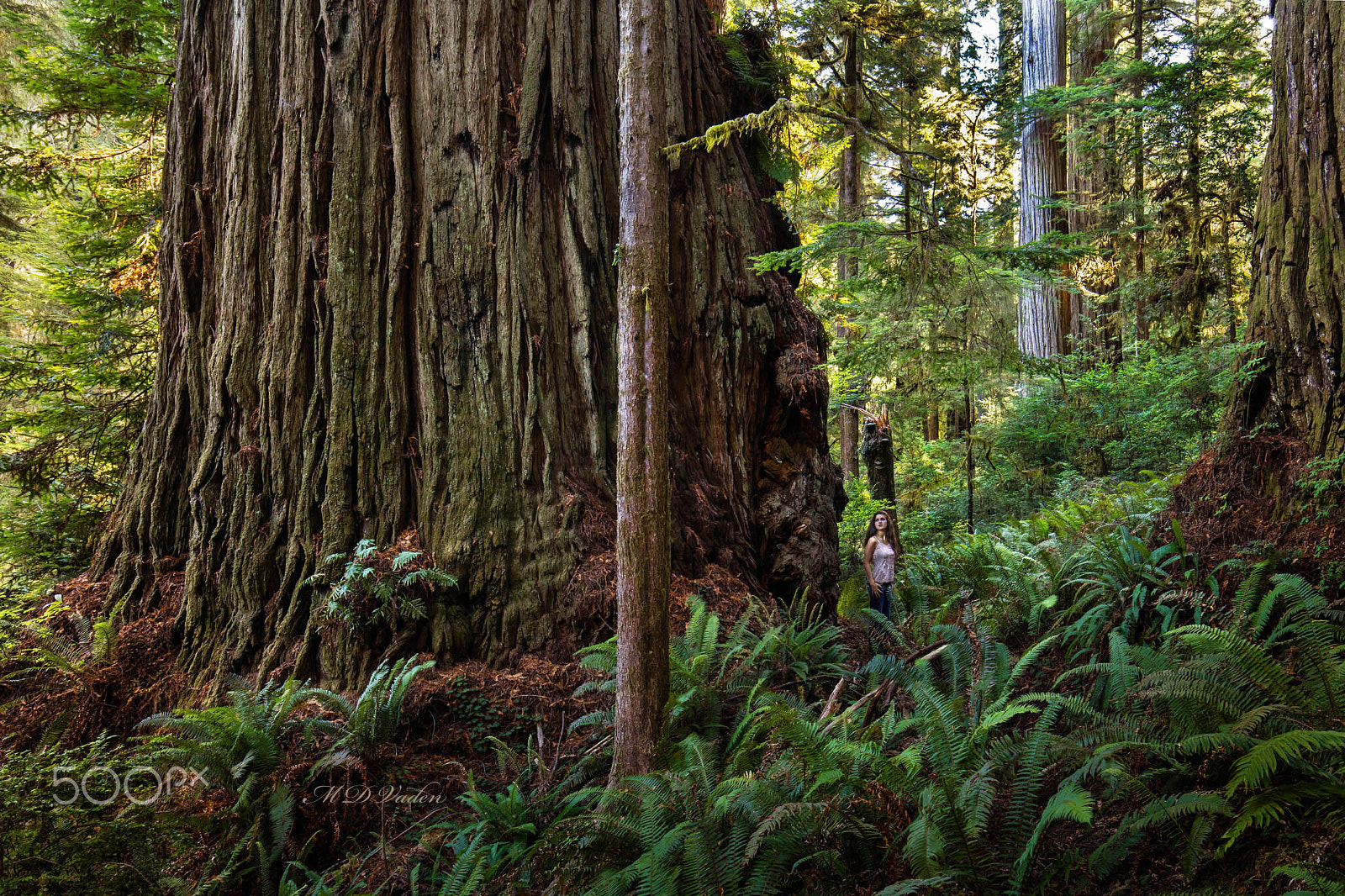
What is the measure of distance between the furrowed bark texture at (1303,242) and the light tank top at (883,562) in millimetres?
3027

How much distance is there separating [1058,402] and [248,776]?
10.8m

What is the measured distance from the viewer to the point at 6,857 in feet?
7.45

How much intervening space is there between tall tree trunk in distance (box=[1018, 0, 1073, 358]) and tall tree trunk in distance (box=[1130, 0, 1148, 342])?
1136mm

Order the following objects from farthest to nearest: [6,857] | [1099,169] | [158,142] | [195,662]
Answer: [1099,169] < [158,142] < [195,662] < [6,857]

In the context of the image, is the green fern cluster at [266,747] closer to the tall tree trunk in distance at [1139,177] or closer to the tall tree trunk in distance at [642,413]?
the tall tree trunk in distance at [642,413]

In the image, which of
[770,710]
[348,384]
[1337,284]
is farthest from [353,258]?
[1337,284]

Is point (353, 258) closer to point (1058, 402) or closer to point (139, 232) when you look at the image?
point (139, 232)

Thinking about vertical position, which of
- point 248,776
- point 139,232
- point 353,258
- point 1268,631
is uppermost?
point 139,232

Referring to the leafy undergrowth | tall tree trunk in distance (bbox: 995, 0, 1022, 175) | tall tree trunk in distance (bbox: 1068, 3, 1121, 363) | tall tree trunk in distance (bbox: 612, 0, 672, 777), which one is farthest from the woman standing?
tall tree trunk in distance (bbox: 995, 0, 1022, 175)

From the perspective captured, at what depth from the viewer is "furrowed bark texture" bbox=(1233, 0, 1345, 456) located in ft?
12.3

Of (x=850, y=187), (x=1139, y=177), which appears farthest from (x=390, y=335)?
(x=1139, y=177)

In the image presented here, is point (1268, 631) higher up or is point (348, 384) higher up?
point (348, 384)

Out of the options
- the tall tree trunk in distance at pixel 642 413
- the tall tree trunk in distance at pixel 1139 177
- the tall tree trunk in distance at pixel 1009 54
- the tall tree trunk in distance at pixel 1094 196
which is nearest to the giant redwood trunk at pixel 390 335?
the tall tree trunk in distance at pixel 642 413

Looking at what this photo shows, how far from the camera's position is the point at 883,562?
21.8ft
